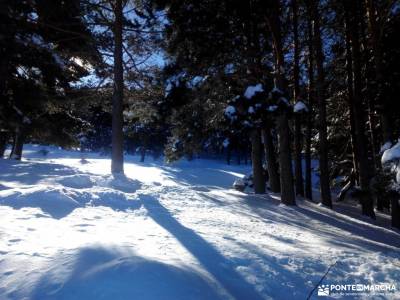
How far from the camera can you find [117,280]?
3.54 metres

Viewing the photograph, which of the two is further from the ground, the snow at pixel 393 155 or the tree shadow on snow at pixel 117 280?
the snow at pixel 393 155

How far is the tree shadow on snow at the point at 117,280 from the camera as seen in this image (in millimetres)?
3293

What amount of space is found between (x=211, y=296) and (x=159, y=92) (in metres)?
11.8

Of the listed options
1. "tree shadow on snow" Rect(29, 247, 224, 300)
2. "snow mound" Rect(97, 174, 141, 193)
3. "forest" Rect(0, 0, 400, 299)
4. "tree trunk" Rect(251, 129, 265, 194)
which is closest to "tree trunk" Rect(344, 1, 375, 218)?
"forest" Rect(0, 0, 400, 299)

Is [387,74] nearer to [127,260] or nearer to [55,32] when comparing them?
[127,260]

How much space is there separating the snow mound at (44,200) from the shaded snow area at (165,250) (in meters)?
0.02

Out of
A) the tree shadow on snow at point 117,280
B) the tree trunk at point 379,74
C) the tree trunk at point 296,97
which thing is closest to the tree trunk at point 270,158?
the tree trunk at point 296,97

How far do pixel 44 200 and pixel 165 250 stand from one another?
385 centimetres

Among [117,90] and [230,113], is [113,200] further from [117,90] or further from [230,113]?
[117,90]

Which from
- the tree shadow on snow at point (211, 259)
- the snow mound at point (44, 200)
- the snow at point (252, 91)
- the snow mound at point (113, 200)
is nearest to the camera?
the tree shadow on snow at point (211, 259)

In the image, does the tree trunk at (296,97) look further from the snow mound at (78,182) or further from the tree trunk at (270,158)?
the snow mound at (78,182)

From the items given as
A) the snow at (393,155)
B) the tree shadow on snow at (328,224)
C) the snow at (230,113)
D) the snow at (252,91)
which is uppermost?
the snow at (252,91)

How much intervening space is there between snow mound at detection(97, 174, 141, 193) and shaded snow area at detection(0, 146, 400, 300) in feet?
5.85

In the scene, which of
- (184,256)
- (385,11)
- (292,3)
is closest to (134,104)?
(292,3)
